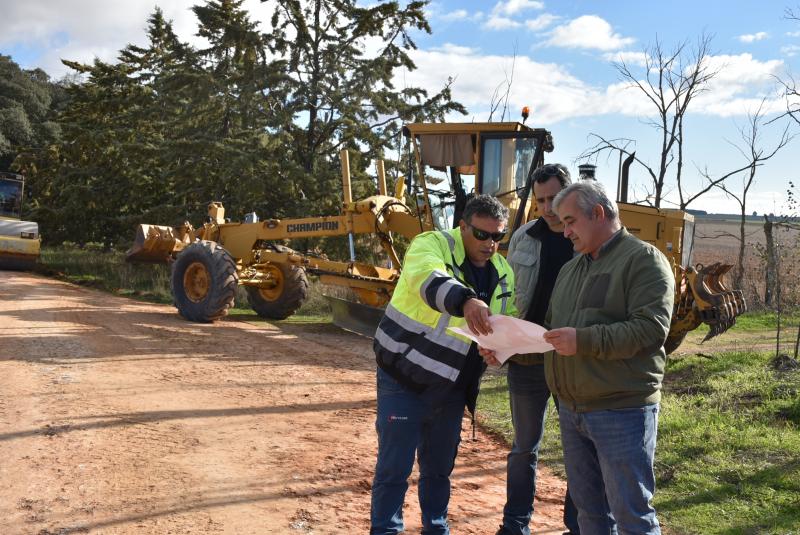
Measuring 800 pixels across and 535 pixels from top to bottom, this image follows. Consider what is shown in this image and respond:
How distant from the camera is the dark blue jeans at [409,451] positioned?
11.0 ft

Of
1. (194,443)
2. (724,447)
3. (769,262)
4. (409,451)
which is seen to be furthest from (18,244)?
(409,451)

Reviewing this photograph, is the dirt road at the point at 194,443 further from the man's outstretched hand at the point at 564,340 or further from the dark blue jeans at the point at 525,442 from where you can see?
the man's outstretched hand at the point at 564,340

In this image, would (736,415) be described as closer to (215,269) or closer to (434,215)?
(434,215)

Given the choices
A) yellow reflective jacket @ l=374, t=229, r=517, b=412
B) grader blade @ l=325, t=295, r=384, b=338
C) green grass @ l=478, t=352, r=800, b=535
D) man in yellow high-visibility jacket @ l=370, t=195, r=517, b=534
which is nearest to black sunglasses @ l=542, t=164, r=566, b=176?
man in yellow high-visibility jacket @ l=370, t=195, r=517, b=534

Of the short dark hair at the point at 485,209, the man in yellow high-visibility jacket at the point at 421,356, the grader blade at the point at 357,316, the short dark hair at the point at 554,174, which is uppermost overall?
the short dark hair at the point at 554,174

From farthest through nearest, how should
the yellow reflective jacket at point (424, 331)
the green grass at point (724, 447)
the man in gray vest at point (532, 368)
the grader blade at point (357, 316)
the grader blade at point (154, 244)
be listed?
the grader blade at point (154, 244), the grader blade at point (357, 316), the green grass at point (724, 447), the man in gray vest at point (532, 368), the yellow reflective jacket at point (424, 331)

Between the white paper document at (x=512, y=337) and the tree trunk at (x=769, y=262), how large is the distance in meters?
12.3

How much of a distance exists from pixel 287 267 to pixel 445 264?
33.4 feet

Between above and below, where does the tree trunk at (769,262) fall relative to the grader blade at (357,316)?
above

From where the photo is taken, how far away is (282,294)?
43.8 feet

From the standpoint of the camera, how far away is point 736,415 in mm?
6766

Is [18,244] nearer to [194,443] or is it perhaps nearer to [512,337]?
[194,443]

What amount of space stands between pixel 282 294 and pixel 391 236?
2.42m

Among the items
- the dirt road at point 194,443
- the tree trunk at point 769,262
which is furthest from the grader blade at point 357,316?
the tree trunk at point 769,262
